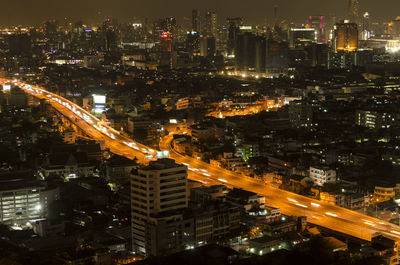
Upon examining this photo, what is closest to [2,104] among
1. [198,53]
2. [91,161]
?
[91,161]

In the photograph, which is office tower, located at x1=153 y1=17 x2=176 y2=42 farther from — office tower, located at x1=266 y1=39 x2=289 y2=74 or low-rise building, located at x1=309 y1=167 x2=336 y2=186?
low-rise building, located at x1=309 y1=167 x2=336 y2=186

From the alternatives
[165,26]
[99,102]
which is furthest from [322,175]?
[165,26]

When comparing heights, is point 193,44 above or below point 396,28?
below

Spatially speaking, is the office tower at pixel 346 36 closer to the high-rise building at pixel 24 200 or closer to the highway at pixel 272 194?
the highway at pixel 272 194

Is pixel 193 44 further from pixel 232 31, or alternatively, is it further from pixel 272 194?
pixel 272 194

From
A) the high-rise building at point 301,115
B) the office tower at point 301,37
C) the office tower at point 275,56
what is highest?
the office tower at point 301,37

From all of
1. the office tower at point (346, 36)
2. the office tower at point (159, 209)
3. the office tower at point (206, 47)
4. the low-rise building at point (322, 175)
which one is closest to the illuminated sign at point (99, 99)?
the low-rise building at point (322, 175)
